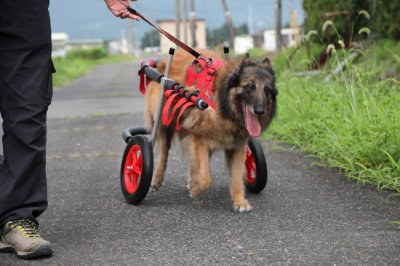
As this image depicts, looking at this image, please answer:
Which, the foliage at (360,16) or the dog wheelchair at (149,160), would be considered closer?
the dog wheelchair at (149,160)

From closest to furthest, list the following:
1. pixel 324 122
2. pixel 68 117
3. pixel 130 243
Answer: pixel 130 243
pixel 324 122
pixel 68 117

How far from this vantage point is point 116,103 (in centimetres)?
1384

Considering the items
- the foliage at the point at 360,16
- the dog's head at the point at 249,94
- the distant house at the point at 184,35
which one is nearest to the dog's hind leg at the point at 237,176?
the dog's head at the point at 249,94

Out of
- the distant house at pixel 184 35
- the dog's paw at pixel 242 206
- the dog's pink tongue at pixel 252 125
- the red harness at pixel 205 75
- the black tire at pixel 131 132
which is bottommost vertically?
the distant house at pixel 184 35

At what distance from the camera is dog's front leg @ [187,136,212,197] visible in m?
4.52

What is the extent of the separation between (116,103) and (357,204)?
9.87 meters

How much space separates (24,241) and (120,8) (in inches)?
70.0

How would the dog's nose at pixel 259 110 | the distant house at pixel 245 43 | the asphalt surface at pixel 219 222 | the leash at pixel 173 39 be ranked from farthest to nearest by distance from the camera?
1. the distant house at pixel 245 43
2. the leash at pixel 173 39
3. the dog's nose at pixel 259 110
4. the asphalt surface at pixel 219 222

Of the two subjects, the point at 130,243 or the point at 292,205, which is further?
the point at 292,205

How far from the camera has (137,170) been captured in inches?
189

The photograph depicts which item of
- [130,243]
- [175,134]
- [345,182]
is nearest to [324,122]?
[345,182]

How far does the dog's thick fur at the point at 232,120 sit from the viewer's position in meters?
4.29

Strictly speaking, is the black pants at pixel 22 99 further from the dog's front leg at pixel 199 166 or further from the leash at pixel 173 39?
the dog's front leg at pixel 199 166

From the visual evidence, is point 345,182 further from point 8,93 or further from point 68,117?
point 68,117
